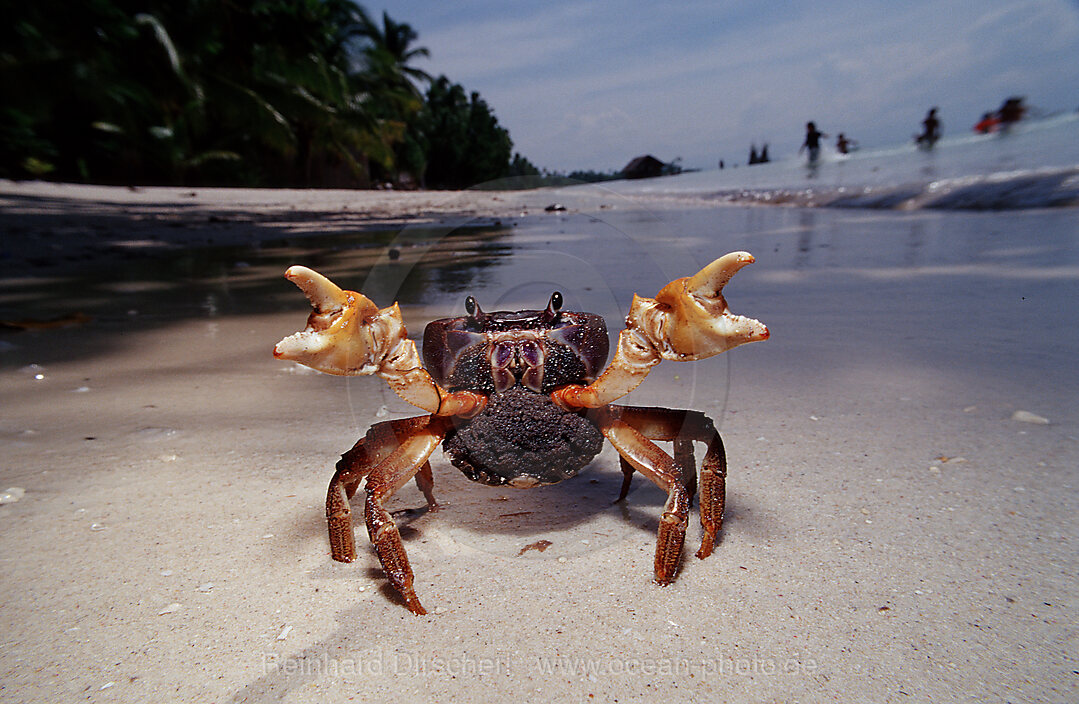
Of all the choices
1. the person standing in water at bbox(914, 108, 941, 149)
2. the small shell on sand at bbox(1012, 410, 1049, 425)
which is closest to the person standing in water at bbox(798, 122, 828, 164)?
the person standing in water at bbox(914, 108, 941, 149)

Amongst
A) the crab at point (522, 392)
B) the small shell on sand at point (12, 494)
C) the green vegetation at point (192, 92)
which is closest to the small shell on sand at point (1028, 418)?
the crab at point (522, 392)

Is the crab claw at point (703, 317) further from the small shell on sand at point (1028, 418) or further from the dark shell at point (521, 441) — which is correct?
the small shell on sand at point (1028, 418)

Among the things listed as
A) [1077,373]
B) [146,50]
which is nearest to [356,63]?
[146,50]

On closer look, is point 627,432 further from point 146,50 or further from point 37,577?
point 146,50

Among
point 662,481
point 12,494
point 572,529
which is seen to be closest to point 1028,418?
point 662,481

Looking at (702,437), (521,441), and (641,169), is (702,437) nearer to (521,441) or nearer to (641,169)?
(521,441)
